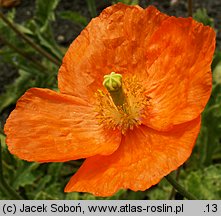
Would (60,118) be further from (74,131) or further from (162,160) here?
(162,160)

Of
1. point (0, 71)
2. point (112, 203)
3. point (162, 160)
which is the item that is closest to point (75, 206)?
point (112, 203)

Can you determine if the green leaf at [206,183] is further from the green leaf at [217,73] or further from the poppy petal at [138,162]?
the poppy petal at [138,162]

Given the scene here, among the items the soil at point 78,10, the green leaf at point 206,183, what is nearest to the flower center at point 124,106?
the green leaf at point 206,183

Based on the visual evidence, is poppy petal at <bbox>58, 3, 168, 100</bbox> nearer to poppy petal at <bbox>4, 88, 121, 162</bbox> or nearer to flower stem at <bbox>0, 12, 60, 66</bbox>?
poppy petal at <bbox>4, 88, 121, 162</bbox>

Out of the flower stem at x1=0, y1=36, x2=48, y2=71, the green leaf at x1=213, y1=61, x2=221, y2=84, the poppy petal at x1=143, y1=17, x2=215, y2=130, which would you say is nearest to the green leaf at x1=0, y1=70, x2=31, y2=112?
the flower stem at x1=0, y1=36, x2=48, y2=71

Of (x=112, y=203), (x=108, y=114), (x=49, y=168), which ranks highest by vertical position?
(x=108, y=114)

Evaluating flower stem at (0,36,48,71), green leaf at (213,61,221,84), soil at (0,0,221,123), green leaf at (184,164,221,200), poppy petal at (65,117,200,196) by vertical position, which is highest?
poppy petal at (65,117,200,196)
